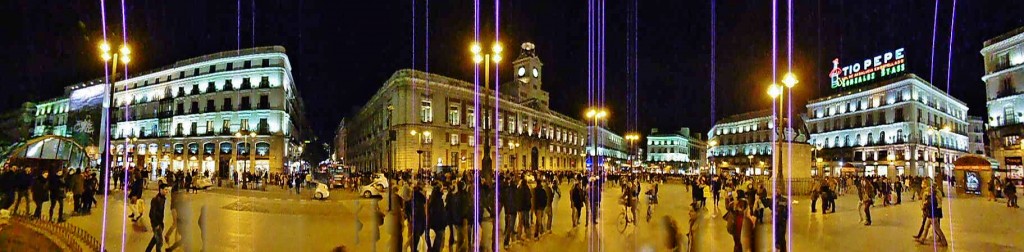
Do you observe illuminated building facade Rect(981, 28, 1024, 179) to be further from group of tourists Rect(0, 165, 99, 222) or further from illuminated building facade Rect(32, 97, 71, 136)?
illuminated building facade Rect(32, 97, 71, 136)

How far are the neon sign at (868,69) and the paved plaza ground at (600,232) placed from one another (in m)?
59.5

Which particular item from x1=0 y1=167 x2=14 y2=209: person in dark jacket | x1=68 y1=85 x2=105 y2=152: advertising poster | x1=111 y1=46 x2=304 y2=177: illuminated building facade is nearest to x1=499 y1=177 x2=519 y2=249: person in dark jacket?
x1=0 y1=167 x2=14 y2=209: person in dark jacket

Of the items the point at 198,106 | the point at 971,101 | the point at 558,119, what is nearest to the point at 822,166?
the point at 971,101

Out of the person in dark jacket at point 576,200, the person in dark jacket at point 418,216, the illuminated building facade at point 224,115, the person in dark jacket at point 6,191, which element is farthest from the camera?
the illuminated building facade at point 224,115

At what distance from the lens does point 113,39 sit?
2247 cm

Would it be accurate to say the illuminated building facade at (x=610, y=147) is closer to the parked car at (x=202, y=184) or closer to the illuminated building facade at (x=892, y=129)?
the illuminated building facade at (x=892, y=129)

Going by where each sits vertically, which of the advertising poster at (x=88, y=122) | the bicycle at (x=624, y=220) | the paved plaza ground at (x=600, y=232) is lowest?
the paved plaza ground at (x=600, y=232)

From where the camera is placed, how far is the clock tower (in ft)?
310

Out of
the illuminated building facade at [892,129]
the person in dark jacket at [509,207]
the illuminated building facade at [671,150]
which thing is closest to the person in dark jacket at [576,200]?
the person in dark jacket at [509,207]

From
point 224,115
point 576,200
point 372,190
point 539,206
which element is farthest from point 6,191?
point 224,115

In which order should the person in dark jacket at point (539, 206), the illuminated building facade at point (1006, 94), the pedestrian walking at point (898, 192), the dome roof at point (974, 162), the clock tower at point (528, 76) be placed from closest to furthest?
the person in dark jacket at point (539, 206) < the pedestrian walking at point (898, 192) < the dome roof at point (974, 162) < the illuminated building facade at point (1006, 94) < the clock tower at point (528, 76)

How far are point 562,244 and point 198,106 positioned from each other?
61.5m

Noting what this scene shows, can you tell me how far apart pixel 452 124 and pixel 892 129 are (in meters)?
52.4

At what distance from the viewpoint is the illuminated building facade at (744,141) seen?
325 ft
